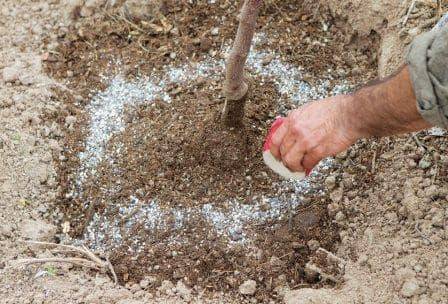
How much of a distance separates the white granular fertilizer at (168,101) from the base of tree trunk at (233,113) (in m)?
0.27

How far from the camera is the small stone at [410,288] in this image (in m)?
1.68

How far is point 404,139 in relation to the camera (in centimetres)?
202

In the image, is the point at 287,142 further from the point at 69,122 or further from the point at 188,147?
the point at 69,122

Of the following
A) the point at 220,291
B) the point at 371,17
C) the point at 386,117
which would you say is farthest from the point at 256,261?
the point at 371,17

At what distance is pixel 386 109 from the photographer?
56.8 inches

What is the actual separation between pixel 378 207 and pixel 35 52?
1.50 m

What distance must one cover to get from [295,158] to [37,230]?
92cm

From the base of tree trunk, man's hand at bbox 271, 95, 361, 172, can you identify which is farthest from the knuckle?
the base of tree trunk

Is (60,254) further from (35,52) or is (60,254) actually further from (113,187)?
(35,52)

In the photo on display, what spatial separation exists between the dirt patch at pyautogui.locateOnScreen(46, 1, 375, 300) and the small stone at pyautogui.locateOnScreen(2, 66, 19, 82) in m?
0.14

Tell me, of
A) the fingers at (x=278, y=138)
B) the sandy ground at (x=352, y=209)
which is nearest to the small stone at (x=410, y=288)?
the sandy ground at (x=352, y=209)

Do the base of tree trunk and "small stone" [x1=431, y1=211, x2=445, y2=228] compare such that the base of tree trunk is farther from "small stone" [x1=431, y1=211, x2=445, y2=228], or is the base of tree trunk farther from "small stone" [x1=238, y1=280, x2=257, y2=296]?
"small stone" [x1=431, y1=211, x2=445, y2=228]

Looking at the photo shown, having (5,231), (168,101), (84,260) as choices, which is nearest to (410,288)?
(84,260)

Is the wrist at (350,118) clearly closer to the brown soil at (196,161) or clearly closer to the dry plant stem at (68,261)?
the brown soil at (196,161)
